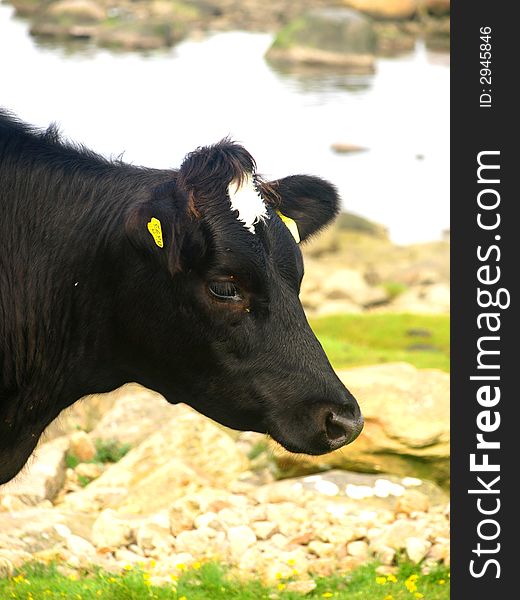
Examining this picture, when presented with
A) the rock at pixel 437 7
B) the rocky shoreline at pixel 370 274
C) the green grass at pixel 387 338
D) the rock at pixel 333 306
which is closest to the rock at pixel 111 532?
the green grass at pixel 387 338

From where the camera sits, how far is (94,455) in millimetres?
9922

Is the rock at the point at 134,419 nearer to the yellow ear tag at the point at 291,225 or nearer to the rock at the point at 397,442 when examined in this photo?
the rock at the point at 397,442

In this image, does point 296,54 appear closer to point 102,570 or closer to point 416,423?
point 416,423

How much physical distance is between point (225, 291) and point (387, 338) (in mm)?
10793

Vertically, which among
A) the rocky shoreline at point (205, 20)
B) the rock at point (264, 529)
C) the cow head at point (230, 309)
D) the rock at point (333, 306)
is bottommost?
the rock at point (333, 306)

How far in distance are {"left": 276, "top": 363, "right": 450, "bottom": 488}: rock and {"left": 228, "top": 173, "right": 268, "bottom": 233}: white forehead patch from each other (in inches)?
179

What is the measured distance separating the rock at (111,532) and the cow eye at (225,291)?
349cm

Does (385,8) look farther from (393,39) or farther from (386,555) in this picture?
(386,555)

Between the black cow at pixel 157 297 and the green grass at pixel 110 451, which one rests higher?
the black cow at pixel 157 297

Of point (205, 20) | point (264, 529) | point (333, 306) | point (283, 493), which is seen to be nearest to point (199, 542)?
point (264, 529)

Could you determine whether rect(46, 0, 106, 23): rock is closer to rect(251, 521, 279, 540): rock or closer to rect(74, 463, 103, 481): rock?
rect(74, 463, 103, 481): rock

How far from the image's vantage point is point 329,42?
133 feet

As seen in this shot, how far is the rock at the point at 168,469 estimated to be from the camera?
28.4 ft

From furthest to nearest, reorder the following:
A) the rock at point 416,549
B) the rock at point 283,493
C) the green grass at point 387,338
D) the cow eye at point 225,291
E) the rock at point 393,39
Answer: the rock at point 393,39
the green grass at point 387,338
the rock at point 283,493
the rock at point 416,549
the cow eye at point 225,291
